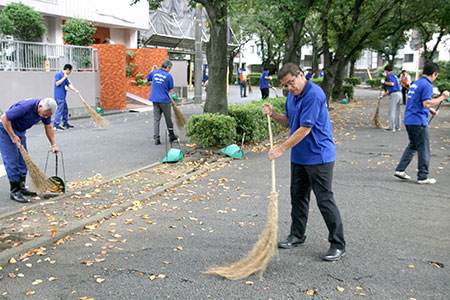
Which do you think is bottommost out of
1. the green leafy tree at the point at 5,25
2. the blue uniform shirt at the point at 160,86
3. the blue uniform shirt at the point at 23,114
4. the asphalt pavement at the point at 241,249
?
the asphalt pavement at the point at 241,249

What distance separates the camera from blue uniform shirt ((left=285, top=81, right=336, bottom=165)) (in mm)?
4059

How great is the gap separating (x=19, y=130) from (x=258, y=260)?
3831mm

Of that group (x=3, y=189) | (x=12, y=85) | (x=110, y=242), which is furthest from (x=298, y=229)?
(x=12, y=85)

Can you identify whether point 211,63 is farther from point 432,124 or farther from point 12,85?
point 432,124

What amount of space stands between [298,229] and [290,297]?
112 centimetres

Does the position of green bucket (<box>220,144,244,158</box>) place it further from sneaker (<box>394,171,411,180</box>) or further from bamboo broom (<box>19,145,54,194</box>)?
bamboo broom (<box>19,145,54,194</box>)

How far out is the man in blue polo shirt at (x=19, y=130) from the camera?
18.5ft

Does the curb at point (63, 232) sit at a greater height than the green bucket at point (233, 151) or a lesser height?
lesser

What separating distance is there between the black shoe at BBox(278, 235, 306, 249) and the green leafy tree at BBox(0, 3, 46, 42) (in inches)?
516

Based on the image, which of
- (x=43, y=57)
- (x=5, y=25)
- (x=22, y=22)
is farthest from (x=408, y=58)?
(x=5, y=25)

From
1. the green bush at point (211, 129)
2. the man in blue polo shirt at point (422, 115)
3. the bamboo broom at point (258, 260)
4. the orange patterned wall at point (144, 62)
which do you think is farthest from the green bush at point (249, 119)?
the orange patterned wall at point (144, 62)

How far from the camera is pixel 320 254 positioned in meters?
4.47

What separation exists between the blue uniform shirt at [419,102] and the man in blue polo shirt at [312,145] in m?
3.62

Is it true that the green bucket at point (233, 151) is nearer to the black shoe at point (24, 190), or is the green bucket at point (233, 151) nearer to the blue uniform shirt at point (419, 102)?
the blue uniform shirt at point (419, 102)
